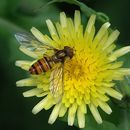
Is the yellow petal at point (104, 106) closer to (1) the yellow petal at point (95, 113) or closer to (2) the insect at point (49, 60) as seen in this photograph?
(1) the yellow petal at point (95, 113)

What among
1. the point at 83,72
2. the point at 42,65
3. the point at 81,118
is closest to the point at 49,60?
the point at 42,65

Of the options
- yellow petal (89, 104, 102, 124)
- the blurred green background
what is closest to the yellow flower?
yellow petal (89, 104, 102, 124)

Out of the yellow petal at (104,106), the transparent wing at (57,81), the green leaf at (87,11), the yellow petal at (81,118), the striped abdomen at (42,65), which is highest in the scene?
the green leaf at (87,11)

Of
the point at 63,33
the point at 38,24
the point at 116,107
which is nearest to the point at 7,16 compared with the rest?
the point at 38,24

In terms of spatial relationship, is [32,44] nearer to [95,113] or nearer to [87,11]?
[87,11]

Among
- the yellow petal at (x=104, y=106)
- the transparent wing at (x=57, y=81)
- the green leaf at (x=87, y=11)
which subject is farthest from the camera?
the green leaf at (x=87, y=11)

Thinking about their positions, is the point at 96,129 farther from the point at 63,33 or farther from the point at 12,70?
the point at 12,70

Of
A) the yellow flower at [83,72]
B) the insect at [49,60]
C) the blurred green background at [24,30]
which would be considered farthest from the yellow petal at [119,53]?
the blurred green background at [24,30]
